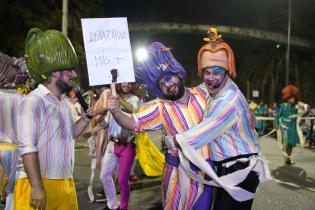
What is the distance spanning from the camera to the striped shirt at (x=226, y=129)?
11.3 ft

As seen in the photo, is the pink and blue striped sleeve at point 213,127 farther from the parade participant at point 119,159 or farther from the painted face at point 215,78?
the parade participant at point 119,159

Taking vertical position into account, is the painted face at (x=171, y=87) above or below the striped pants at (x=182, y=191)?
above

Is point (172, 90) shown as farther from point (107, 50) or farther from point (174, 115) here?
point (107, 50)

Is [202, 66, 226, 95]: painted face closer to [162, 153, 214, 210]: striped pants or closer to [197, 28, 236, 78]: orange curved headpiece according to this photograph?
[197, 28, 236, 78]: orange curved headpiece

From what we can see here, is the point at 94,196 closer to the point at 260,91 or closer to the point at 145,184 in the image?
the point at 145,184

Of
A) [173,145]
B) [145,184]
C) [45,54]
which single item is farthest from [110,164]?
[45,54]

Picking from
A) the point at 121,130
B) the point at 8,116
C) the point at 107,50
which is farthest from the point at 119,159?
the point at 107,50

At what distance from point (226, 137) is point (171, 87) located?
0.66 meters

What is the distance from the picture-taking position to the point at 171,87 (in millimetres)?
3885

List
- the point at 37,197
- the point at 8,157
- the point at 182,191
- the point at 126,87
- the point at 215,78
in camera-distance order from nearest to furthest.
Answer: the point at 37,197 → the point at 215,78 → the point at 182,191 → the point at 8,157 → the point at 126,87

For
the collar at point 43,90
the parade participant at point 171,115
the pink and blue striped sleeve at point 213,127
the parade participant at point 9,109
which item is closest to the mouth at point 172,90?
the parade participant at point 171,115

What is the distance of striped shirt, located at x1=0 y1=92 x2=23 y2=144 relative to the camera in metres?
4.62

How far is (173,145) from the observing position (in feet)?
12.0

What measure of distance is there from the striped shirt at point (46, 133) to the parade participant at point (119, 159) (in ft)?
9.72
